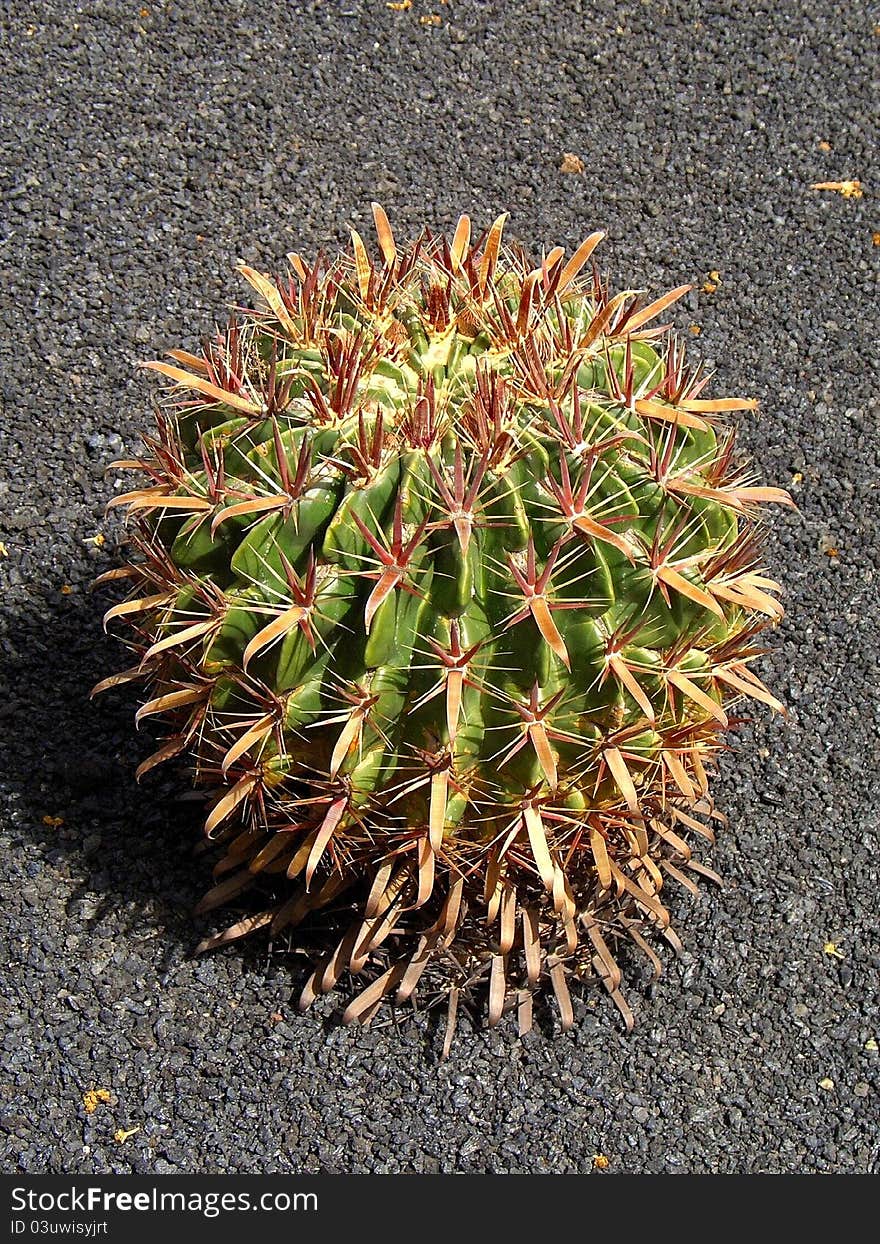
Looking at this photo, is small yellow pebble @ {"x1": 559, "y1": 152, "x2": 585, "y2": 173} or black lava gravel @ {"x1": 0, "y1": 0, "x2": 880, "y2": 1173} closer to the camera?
black lava gravel @ {"x1": 0, "y1": 0, "x2": 880, "y2": 1173}

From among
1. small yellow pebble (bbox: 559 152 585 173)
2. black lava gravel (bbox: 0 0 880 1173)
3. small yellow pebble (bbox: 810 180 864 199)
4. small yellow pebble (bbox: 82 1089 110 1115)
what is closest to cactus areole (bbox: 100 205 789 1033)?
black lava gravel (bbox: 0 0 880 1173)

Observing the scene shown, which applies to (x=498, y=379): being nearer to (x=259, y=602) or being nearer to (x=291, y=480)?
(x=291, y=480)

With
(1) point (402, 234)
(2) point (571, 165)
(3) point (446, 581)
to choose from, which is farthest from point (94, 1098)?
(2) point (571, 165)

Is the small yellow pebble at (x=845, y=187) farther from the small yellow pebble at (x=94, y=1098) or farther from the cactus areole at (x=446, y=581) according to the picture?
the small yellow pebble at (x=94, y=1098)

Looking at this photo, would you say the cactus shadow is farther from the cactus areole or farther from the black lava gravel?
the cactus areole

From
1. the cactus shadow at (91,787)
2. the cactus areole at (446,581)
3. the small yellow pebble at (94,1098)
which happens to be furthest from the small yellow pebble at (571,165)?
the small yellow pebble at (94,1098)

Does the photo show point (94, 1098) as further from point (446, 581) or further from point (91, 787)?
point (446, 581)

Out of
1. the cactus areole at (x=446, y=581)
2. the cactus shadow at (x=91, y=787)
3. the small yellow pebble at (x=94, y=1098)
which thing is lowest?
the small yellow pebble at (x=94, y=1098)
